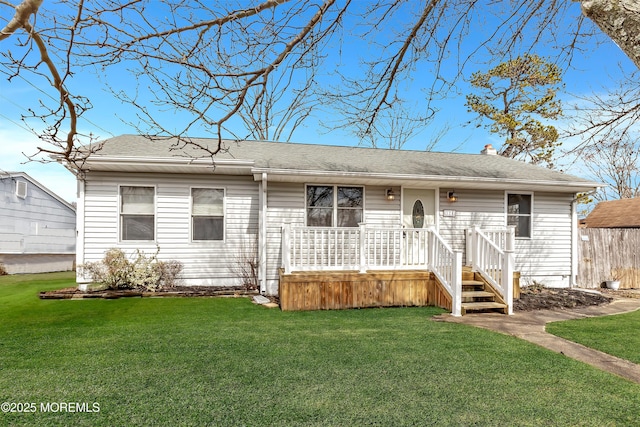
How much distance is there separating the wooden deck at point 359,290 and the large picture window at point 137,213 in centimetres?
370

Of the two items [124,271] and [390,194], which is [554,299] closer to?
[390,194]

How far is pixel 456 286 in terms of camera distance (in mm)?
6277

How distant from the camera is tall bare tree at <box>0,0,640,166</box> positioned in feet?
9.81

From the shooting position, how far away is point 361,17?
14.4 ft

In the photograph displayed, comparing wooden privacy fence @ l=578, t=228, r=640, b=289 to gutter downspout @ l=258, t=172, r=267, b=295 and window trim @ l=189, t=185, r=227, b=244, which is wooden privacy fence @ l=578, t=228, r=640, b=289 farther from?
window trim @ l=189, t=185, r=227, b=244

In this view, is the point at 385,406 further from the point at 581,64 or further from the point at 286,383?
the point at 581,64

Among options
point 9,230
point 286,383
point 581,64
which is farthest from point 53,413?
A: point 9,230

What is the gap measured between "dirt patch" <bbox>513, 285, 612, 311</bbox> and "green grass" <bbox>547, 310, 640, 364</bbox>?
1.01m

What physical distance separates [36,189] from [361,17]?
52.2 feet

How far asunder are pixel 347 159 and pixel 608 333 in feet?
20.7

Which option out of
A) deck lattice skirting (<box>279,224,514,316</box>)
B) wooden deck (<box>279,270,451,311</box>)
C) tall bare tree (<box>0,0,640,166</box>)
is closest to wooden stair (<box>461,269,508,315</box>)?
deck lattice skirting (<box>279,224,514,316</box>)

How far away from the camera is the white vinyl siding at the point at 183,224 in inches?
314

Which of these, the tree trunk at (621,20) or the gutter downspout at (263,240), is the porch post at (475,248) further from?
the tree trunk at (621,20)

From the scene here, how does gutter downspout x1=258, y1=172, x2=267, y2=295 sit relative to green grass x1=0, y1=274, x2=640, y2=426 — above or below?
above
